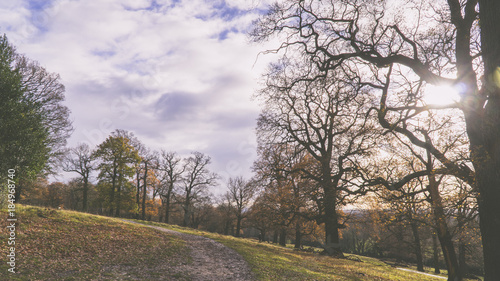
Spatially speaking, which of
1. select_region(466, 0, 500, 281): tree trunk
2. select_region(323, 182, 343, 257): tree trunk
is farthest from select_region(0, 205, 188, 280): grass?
select_region(323, 182, 343, 257): tree trunk

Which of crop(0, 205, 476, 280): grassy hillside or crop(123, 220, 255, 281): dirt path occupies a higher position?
crop(0, 205, 476, 280): grassy hillside

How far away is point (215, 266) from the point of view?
41.0 ft

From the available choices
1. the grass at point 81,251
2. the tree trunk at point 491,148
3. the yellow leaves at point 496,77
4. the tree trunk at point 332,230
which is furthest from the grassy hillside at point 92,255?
the yellow leaves at point 496,77

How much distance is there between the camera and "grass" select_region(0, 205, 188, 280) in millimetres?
8875

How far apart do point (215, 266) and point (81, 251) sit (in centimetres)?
641

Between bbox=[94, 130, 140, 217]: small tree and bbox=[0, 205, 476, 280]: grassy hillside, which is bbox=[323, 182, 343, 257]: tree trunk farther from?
bbox=[94, 130, 140, 217]: small tree

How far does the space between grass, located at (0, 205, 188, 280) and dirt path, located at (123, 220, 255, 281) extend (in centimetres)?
61

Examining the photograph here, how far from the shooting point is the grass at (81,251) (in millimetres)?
8875

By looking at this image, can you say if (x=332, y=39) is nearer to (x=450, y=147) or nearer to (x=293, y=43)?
(x=293, y=43)

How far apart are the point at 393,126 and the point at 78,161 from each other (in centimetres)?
5099

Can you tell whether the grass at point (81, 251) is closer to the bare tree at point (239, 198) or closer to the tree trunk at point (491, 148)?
the tree trunk at point (491, 148)

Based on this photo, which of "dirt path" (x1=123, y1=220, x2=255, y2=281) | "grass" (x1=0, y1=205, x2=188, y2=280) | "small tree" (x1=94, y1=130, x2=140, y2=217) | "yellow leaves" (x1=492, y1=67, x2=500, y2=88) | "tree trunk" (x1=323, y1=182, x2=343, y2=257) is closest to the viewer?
"yellow leaves" (x1=492, y1=67, x2=500, y2=88)

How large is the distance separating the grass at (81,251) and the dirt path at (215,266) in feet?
2.01

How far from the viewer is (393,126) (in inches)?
403
